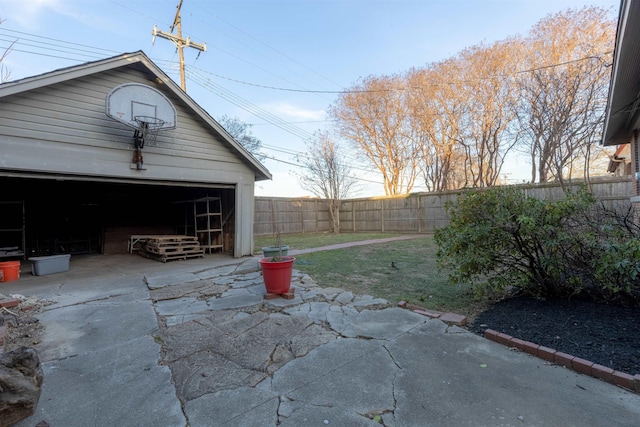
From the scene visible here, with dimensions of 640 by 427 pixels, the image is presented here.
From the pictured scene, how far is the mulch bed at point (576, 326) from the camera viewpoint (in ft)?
7.71

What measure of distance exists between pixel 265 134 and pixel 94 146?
12701 millimetres

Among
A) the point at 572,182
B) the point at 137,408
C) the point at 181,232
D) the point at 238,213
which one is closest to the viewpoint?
the point at 137,408

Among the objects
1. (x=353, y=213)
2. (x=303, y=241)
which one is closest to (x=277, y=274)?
(x=303, y=241)

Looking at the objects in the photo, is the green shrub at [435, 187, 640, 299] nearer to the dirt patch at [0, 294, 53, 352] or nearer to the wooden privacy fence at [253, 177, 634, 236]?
the dirt patch at [0, 294, 53, 352]

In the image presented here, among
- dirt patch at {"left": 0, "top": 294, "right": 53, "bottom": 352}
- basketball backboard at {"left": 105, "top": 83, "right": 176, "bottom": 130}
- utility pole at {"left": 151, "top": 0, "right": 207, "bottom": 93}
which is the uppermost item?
utility pole at {"left": 151, "top": 0, "right": 207, "bottom": 93}

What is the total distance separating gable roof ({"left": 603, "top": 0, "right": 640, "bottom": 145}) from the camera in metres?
3.00

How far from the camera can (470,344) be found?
8.90 feet

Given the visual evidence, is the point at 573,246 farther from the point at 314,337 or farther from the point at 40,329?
the point at 40,329

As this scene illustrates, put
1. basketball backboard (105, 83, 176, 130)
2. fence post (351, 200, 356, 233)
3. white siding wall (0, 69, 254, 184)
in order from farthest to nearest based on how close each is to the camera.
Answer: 1. fence post (351, 200, 356, 233)
2. basketball backboard (105, 83, 176, 130)
3. white siding wall (0, 69, 254, 184)

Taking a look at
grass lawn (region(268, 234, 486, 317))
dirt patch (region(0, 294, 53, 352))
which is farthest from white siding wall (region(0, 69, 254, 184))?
grass lawn (region(268, 234, 486, 317))

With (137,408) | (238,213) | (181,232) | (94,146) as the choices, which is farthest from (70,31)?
(137,408)

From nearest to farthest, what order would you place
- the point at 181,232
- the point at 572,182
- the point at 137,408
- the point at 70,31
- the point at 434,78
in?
1. the point at 137,408
2. the point at 70,31
3. the point at 572,182
4. the point at 181,232
5. the point at 434,78

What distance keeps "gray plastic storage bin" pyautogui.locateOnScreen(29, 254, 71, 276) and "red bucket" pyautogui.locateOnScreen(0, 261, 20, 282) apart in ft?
1.01

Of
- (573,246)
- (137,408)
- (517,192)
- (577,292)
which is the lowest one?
(137,408)
